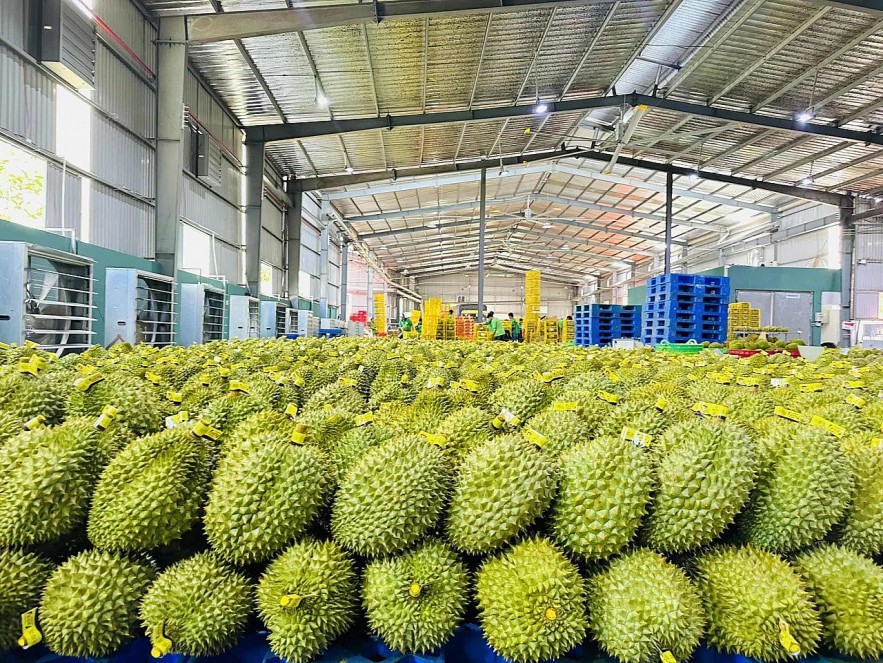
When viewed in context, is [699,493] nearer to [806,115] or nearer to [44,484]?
[44,484]

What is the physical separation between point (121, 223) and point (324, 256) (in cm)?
1494

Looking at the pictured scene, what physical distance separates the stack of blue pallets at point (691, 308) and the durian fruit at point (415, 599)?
439 inches

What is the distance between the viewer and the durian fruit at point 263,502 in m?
1.46

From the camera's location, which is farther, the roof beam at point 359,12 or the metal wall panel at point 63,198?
the roof beam at point 359,12

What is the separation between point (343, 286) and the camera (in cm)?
2909

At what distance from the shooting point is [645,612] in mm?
1335

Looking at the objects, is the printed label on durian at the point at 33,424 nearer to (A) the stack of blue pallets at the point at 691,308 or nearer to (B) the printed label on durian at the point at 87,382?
(B) the printed label on durian at the point at 87,382

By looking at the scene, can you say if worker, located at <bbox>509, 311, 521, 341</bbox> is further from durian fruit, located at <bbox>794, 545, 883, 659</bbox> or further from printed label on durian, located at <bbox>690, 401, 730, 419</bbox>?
durian fruit, located at <bbox>794, 545, 883, 659</bbox>

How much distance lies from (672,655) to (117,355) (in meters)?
3.43

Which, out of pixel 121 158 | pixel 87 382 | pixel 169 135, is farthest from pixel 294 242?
pixel 87 382

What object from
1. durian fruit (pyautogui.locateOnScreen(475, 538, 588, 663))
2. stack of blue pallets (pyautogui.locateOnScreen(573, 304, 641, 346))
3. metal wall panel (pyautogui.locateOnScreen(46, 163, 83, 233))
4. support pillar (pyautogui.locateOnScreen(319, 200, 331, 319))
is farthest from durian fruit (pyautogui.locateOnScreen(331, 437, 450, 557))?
support pillar (pyautogui.locateOnScreen(319, 200, 331, 319))

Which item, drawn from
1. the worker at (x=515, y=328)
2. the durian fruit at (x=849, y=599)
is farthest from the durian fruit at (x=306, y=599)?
the worker at (x=515, y=328)

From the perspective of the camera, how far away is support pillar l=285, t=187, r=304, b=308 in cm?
2208

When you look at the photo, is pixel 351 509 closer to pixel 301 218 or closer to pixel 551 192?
pixel 301 218
